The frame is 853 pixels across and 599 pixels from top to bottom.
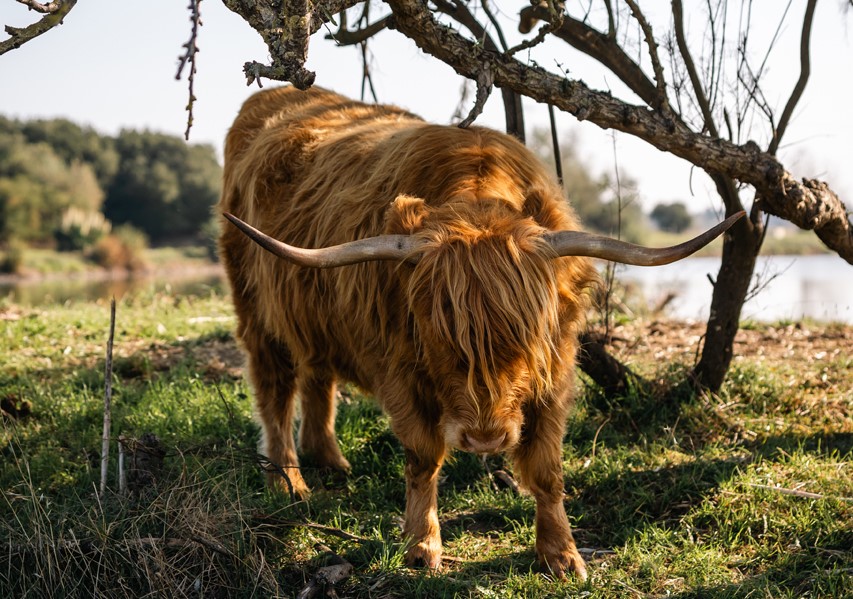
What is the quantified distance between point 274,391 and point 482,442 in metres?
2.02

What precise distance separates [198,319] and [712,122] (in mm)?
4652

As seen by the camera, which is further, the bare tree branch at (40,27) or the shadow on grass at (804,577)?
the shadow on grass at (804,577)

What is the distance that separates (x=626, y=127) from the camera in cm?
420

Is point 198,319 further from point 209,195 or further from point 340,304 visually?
point 209,195

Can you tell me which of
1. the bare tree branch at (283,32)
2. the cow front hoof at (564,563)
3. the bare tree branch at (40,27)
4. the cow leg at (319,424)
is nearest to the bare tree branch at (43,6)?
the bare tree branch at (40,27)

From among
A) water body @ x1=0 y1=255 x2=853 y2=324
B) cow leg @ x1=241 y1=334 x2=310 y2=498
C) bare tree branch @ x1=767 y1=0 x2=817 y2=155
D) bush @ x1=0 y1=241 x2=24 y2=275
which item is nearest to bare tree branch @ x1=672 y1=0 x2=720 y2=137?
bare tree branch @ x1=767 y1=0 x2=817 y2=155

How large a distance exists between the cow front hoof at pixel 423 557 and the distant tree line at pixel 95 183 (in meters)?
41.2

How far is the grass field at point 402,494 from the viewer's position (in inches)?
121

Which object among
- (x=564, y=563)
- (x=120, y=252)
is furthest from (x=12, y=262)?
(x=564, y=563)

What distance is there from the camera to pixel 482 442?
9.70ft

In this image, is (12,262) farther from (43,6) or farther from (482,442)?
(482,442)

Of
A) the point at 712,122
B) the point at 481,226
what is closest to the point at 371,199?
the point at 481,226

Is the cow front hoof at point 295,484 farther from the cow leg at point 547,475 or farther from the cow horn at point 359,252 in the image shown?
the cow horn at point 359,252

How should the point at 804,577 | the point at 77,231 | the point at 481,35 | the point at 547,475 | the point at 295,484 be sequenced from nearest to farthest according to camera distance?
the point at 804,577, the point at 547,475, the point at 295,484, the point at 481,35, the point at 77,231
